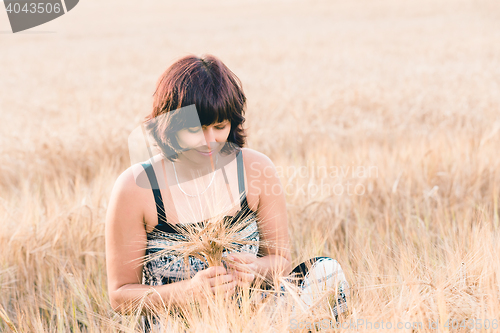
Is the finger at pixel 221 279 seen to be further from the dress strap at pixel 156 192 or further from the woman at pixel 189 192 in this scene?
the dress strap at pixel 156 192

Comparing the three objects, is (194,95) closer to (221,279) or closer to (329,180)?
(221,279)

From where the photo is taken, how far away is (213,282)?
1.01 metres

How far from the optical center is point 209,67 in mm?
1182

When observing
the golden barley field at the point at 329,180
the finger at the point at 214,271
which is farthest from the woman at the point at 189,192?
the golden barley field at the point at 329,180

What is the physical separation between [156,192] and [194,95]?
0.32 meters

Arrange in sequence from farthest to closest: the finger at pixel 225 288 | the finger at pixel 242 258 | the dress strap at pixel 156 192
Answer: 1. the dress strap at pixel 156 192
2. the finger at pixel 242 258
3. the finger at pixel 225 288

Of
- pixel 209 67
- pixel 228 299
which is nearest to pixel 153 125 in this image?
pixel 209 67

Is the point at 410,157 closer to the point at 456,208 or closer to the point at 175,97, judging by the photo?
the point at 456,208

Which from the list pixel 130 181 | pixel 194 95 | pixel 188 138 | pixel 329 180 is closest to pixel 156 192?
pixel 130 181

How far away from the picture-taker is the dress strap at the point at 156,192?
123 cm

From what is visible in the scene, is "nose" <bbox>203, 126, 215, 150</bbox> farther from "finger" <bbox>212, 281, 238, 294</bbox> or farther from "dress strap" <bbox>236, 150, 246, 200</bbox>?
"finger" <bbox>212, 281, 238, 294</bbox>

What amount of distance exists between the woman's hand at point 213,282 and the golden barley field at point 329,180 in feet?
0.22

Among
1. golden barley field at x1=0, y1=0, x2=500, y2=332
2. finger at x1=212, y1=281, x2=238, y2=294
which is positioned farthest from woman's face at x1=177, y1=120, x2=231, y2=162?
finger at x1=212, y1=281, x2=238, y2=294

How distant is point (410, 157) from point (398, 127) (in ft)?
4.22
